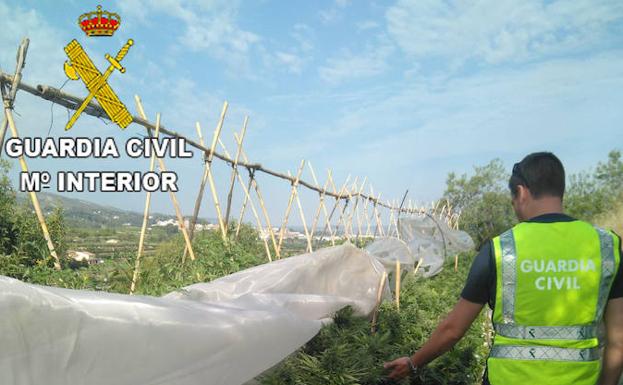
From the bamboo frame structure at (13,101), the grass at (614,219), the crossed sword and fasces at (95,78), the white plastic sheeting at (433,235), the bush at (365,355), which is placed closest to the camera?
the bush at (365,355)

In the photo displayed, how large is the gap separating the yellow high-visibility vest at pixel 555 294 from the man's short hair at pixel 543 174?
12 centimetres

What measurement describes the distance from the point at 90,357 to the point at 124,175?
450cm

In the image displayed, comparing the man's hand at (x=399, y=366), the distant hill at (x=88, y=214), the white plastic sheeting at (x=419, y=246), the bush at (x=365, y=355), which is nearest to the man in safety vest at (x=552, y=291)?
the man's hand at (x=399, y=366)

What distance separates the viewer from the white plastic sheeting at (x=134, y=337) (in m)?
1.26

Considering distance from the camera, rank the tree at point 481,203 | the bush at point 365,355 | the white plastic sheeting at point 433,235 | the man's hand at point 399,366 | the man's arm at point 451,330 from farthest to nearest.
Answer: the tree at point 481,203
the white plastic sheeting at point 433,235
the bush at point 365,355
the man's hand at point 399,366
the man's arm at point 451,330

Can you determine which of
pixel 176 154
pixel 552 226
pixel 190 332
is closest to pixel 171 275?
pixel 176 154

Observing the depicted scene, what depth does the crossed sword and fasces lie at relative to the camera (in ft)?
15.7

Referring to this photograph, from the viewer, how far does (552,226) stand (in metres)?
1.62

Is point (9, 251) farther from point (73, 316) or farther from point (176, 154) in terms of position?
point (73, 316)

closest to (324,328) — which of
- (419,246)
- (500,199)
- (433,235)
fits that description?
(419,246)

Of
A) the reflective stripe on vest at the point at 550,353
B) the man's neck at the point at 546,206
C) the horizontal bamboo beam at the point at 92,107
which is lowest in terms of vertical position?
the reflective stripe on vest at the point at 550,353

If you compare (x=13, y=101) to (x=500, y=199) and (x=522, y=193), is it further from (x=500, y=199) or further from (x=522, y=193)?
(x=500, y=199)

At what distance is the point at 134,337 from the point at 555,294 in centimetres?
138

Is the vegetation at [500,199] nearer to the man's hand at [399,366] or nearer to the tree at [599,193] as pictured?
the tree at [599,193]
